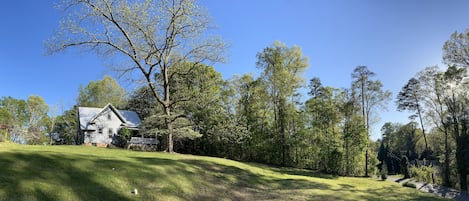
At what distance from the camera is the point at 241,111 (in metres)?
34.3

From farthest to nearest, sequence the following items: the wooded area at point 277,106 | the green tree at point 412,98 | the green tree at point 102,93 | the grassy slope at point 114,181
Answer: the green tree at point 102,93, the green tree at point 412,98, the wooded area at point 277,106, the grassy slope at point 114,181

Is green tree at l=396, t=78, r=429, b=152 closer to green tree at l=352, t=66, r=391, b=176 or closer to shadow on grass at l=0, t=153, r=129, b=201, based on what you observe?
green tree at l=352, t=66, r=391, b=176

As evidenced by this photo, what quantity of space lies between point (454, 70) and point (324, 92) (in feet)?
36.9

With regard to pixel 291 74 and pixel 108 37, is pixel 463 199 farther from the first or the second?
pixel 108 37

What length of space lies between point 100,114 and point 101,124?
1.17 m

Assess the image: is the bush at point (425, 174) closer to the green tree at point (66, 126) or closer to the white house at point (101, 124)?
the white house at point (101, 124)

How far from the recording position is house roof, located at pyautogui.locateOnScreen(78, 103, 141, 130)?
3475 centimetres

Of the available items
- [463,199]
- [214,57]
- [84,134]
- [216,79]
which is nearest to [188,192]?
[214,57]

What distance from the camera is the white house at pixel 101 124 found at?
34469 mm

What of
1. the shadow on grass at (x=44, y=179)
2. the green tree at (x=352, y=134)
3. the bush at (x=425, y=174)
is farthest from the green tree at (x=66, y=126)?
the bush at (x=425, y=174)

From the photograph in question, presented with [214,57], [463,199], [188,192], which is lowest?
[463,199]

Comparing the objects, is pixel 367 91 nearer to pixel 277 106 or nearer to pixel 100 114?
pixel 277 106

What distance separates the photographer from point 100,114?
1393 inches

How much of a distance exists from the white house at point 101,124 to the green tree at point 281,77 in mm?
16918
